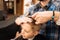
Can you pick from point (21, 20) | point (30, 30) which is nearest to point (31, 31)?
point (30, 30)

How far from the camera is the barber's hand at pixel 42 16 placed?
896mm

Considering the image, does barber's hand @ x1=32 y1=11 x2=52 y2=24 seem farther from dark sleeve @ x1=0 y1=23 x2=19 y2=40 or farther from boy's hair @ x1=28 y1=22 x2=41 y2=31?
dark sleeve @ x1=0 y1=23 x2=19 y2=40

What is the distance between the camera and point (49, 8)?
0.90m

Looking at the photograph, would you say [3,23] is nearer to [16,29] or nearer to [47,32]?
[16,29]

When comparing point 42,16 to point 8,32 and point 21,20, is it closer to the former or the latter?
point 21,20

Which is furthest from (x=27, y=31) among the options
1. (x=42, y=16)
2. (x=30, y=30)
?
(x=42, y=16)

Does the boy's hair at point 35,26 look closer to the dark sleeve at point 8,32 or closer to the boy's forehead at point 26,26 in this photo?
the boy's forehead at point 26,26

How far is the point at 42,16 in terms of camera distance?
907 millimetres

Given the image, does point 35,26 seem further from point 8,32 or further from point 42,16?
point 8,32

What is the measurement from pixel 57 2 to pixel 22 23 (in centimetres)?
30

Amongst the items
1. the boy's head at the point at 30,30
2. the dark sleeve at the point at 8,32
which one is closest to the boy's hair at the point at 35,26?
the boy's head at the point at 30,30

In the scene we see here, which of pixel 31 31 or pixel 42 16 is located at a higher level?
pixel 42 16

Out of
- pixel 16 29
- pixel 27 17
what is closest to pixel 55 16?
pixel 27 17

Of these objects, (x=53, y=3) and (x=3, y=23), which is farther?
(x=3, y=23)
